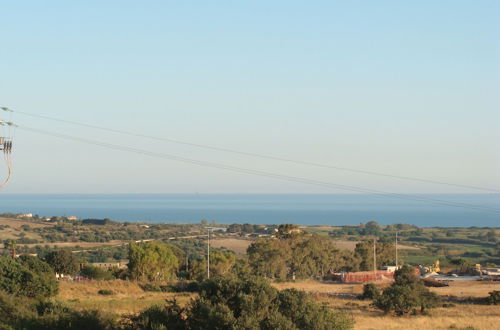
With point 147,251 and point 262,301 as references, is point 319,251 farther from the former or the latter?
point 262,301

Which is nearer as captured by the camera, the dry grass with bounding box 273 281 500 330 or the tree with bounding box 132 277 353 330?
the tree with bounding box 132 277 353 330

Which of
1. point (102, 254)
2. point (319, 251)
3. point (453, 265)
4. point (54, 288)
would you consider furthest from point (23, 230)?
point (54, 288)

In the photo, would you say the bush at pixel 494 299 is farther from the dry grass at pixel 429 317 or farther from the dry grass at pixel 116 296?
the dry grass at pixel 116 296

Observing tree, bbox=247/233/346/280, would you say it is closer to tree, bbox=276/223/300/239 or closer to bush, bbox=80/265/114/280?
tree, bbox=276/223/300/239

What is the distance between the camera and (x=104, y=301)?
32.6 m

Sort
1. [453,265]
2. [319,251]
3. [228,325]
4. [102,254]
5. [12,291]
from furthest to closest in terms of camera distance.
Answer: [102,254]
[453,265]
[319,251]
[12,291]
[228,325]

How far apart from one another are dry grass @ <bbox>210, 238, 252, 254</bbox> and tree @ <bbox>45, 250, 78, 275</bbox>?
147 ft

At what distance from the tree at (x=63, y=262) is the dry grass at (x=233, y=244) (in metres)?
44.9

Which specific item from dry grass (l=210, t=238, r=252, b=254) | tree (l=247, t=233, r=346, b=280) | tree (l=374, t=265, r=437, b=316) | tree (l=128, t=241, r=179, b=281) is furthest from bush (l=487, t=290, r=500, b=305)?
dry grass (l=210, t=238, r=252, b=254)

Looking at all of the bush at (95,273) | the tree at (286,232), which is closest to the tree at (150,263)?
the bush at (95,273)

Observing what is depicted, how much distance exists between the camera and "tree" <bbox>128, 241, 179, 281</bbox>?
172 feet

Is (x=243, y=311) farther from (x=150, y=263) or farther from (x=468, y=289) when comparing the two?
(x=150, y=263)

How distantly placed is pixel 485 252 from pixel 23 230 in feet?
232

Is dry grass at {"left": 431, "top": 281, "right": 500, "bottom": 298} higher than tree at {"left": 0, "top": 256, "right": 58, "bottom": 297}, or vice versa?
tree at {"left": 0, "top": 256, "right": 58, "bottom": 297}
